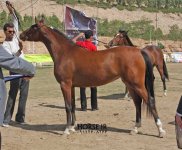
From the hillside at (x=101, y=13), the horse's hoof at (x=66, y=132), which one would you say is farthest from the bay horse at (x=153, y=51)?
the hillside at (x=101, y=13)

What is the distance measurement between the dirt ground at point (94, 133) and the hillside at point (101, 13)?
54.0 metres

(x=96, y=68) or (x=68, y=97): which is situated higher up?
(x=96, y=68)

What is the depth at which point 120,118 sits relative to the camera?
11.1m

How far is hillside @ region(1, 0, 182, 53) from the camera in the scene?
69.3 meters

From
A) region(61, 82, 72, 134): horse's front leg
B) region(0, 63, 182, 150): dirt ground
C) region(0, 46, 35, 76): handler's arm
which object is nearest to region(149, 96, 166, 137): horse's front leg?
region(0, 63, 182, 150): dirt ground

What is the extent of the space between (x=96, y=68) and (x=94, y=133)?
4.44ft

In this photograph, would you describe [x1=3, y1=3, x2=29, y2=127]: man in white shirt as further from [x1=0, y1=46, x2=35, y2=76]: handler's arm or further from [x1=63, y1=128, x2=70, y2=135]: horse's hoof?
[x1=0, y1=46, x2=35, y2=76]: handler's arm

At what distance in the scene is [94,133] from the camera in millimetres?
9281

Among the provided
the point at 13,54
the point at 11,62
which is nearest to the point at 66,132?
the point at 13,54

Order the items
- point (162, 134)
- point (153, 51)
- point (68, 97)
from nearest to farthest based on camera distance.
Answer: point (162, 134), point (68, 97), point (153, 51)

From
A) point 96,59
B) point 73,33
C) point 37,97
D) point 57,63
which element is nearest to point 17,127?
point 57,63

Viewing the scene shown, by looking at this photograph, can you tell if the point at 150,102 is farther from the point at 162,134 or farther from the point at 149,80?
the point at 162,134

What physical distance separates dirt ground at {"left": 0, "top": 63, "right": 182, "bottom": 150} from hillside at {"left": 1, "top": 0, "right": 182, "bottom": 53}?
54.0m

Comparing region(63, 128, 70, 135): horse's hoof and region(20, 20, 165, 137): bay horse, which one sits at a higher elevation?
region(20, 20, 165, 137): bay horse
